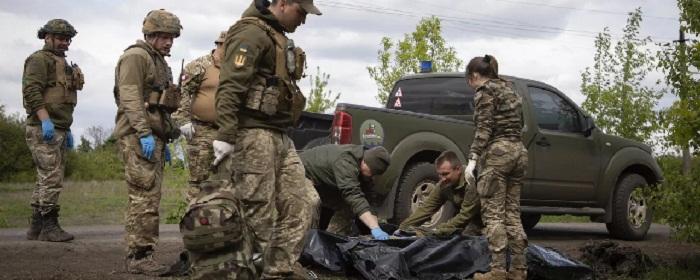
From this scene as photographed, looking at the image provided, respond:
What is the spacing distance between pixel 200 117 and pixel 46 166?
6.57ft

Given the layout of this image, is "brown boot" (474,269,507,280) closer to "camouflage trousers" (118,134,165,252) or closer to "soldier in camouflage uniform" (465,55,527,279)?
"soldier in camouflage uniform" (465,55,527,279)

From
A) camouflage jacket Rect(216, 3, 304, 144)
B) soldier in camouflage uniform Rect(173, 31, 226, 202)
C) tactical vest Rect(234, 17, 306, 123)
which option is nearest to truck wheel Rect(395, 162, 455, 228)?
soldier in camouflage uniform Rect(173, 31, 226, 202)

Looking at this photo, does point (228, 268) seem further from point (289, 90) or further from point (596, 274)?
point (596, 274)

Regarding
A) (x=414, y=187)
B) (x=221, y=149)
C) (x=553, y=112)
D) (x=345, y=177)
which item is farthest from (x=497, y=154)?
(x=553, y=112)

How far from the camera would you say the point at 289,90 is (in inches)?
213

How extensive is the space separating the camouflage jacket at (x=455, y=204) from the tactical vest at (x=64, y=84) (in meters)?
3.24

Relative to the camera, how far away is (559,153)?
10.4 meters

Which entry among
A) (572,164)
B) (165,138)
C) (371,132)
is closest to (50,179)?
(165,138)

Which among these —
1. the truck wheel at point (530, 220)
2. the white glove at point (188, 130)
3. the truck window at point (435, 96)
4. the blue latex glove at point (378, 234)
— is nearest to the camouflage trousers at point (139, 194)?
the white glove at point (188, 130)

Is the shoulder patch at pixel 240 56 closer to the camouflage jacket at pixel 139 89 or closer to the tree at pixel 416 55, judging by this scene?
the camouflage jacket at pixel 139 89

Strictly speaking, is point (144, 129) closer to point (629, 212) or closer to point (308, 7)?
point (308, 7)

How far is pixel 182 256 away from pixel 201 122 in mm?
1030

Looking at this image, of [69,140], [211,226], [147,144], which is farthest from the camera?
[69,140]

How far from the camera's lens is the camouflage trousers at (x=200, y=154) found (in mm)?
7301
